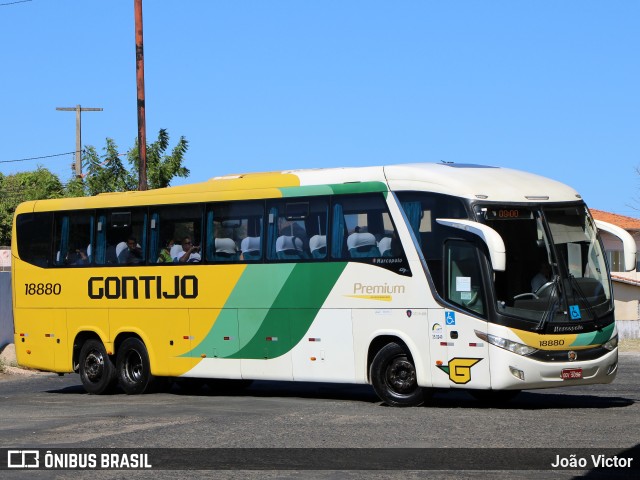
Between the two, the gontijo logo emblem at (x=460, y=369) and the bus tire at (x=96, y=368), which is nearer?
the gontijo logo emblem at (x=460, y=369)

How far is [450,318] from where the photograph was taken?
58.4ft

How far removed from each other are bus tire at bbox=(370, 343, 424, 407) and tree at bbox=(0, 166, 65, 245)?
132 ft

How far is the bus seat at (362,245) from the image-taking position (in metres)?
18.8

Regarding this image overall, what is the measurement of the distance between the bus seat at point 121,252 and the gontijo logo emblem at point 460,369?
23.6 feet

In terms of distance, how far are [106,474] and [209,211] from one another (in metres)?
9.80

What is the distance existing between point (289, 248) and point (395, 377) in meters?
2.81

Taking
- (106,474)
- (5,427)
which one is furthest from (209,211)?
(106,474)

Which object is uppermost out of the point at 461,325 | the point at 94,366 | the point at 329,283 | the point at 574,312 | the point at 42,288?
the point at 42,288

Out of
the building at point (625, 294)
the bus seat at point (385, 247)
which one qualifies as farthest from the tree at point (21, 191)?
the bus seat at point (385, 247)

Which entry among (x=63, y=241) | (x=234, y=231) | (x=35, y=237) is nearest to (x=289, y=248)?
(x=234, y=231)

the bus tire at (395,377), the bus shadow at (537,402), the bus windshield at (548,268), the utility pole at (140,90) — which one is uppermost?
the utility pole at (140,90)

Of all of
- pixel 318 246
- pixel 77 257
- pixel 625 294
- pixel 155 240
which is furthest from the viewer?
pixel 625 294

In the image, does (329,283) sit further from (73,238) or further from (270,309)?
(73,238)

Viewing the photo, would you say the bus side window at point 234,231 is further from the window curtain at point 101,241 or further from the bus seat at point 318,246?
the window curtain at point 101,241
